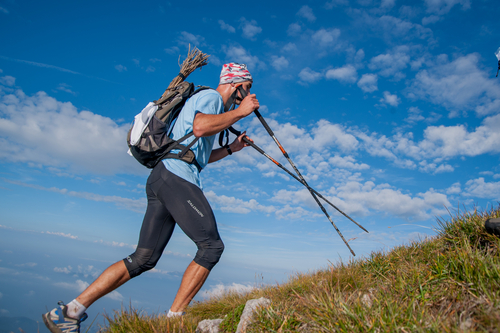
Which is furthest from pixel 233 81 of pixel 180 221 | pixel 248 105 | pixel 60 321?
pixel 60 321

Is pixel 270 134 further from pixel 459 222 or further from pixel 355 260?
pixel 459 222

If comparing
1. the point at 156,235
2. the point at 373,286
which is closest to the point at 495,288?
the point at 373,286

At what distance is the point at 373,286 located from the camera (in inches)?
136

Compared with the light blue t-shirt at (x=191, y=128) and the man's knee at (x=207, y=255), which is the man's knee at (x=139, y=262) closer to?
the man's knee at (x=207, y=255)

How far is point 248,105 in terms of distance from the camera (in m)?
4.06

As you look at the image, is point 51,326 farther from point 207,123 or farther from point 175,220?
point 207,123

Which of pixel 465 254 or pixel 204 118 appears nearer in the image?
pixel 465 254

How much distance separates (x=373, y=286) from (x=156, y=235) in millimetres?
2936

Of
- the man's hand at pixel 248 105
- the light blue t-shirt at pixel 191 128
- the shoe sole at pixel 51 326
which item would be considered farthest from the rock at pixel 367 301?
the shoe sole at pixel 51 326

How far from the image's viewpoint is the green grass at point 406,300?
2240 mm

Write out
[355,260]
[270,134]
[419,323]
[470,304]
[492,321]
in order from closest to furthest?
[492,321] → [419,323] → [470,304] → [355,260] → [270,134]

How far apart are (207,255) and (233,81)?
Answer: 8.71 feet

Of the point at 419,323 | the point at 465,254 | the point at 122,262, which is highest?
the point at 122,262

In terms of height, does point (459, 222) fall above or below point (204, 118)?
below
